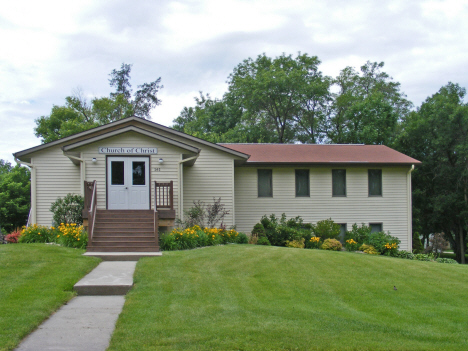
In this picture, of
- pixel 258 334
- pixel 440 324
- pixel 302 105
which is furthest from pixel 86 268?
pixel 302 105

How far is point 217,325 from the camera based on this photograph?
253 inches

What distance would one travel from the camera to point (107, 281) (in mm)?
9352

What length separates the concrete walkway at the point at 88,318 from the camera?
5.55 meters

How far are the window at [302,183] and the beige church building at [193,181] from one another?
5cm

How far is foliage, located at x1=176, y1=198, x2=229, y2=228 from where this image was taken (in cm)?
1844

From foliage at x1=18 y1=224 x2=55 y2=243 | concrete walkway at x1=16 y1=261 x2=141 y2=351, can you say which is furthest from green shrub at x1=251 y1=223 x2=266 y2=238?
concrete walkway at x1=16 y1=261 x2=141 y2=351

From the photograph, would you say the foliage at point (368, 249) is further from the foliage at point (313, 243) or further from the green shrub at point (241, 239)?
the green shrub at point (241, 239)

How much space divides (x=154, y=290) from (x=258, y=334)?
3.45 m

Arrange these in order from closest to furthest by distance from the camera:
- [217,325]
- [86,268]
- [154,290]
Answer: [217,325] < [154,290] < [86,268]

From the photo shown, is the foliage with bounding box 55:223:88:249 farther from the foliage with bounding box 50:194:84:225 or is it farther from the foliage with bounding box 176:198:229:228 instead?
the foliage with bounding box 176:198:229:228

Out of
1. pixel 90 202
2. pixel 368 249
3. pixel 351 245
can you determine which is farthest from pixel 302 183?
pixel 90 202

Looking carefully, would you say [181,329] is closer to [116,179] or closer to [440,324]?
[440,324]

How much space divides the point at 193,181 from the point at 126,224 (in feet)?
15.5

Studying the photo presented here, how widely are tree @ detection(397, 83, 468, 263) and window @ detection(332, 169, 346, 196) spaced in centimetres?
1006
